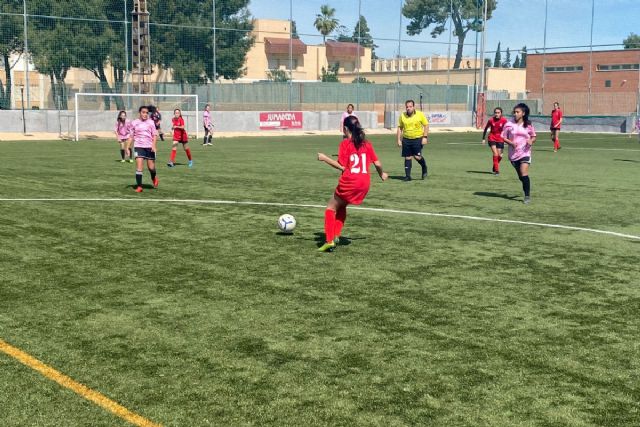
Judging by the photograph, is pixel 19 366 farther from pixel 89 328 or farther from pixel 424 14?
pixel 424 14

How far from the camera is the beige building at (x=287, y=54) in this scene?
66000 mm

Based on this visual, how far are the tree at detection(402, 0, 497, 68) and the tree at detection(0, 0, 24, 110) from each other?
1210 inches

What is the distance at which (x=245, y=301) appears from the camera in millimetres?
7457

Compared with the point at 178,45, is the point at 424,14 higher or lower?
higher

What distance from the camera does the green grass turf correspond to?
196 inches

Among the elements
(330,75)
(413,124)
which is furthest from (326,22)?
(413,124)

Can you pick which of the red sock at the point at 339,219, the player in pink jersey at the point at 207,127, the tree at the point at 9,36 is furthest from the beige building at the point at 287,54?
the red sock at the point at 339,219

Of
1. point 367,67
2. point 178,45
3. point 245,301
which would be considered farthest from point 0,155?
point 367,67

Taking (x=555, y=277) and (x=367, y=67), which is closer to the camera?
(x=555, y=277)

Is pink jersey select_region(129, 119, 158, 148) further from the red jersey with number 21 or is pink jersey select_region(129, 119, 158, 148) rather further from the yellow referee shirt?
the red jersey with number 21

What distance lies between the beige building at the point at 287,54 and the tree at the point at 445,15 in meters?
6.72

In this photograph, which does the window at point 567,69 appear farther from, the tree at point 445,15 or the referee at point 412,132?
the referee at point 412,132

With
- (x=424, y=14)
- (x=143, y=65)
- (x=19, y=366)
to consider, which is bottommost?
(x=19, y=366)

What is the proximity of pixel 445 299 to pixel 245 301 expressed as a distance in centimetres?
199
